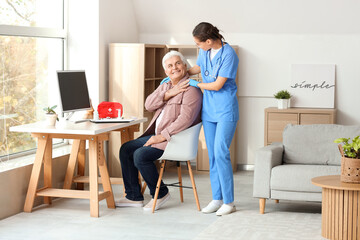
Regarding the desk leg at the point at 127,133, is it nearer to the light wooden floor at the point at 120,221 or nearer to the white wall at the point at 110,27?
the light wooden floor at the point at 120,221

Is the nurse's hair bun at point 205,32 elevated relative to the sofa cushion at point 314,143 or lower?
elevated

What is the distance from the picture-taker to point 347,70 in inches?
276

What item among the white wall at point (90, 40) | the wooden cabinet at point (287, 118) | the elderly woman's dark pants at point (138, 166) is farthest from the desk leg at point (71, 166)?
the wooden cabinet at point (287, 118)

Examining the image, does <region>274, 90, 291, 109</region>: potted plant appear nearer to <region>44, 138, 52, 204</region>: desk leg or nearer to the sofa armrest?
the sofa armrest

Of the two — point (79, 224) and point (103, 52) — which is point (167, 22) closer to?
point (103, 52)

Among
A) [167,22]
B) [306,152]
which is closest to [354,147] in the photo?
[306,152]

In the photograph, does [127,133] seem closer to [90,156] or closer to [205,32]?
[90,156]

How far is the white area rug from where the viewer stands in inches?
170

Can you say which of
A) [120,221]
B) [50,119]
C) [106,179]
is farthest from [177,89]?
[120,221]

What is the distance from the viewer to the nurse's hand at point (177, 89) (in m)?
5.10

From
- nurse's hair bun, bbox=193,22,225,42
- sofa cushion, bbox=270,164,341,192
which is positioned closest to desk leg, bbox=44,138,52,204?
nurse's hair bun, bbox=193,22,225,42

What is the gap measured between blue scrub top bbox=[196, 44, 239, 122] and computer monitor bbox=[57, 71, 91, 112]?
115 centimetres

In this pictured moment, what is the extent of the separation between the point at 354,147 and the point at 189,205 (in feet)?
5.46

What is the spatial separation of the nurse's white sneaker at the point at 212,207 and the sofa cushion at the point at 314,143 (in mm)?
707
